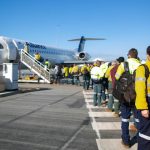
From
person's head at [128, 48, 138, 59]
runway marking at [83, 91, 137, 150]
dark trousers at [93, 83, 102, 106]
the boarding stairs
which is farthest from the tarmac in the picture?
the boarding stairs

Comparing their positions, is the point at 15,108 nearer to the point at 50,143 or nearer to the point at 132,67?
the point at 50,143

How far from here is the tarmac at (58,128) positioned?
26.2ft

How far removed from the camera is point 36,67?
32.6 metres

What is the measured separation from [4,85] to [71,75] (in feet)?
44.4

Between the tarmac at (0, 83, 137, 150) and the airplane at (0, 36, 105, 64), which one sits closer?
the tarmac at (0, 83, 137, 150)

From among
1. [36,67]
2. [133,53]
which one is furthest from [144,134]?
[36,67]

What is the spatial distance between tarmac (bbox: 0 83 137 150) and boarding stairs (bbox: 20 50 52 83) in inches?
672

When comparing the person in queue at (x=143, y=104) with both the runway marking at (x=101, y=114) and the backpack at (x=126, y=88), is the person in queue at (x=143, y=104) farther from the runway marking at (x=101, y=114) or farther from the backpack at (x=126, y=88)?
the runway marking at (x=101, y=114)

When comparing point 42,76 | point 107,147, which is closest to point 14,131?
point 107,147

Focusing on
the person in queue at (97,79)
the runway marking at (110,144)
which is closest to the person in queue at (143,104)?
the runway marking at (110,144)

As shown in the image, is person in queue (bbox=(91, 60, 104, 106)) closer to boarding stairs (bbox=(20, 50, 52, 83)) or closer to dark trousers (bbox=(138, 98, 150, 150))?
dark trousers (bbox=(138, 98, 150, 150))

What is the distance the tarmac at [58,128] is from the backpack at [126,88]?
1.28 meters

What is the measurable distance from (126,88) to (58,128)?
11.7 ft

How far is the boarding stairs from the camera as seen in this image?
3188 cm
